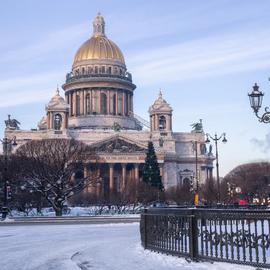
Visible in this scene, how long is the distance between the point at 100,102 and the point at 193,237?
353 feet

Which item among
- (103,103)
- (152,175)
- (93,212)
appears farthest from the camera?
(103,103)

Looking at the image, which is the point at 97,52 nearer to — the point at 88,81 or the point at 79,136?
the point at 88,81

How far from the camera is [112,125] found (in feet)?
376

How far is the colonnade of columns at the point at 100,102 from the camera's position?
4724 inches

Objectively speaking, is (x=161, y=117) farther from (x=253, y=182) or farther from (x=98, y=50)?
(x=253, y=182)

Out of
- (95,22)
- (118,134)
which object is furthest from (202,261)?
(95,22)

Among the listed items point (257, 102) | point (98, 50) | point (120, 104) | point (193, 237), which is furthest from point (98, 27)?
point (193, 237)

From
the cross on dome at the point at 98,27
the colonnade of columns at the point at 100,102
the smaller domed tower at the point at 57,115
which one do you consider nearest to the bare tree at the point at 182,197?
the smaller domed tower at the point at 57,115

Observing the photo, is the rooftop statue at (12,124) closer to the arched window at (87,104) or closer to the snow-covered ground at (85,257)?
the arched window at (87,104)

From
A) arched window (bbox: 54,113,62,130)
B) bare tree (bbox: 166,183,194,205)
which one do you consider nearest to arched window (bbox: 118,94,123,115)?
arched window (bbox: 54,113,62,130)

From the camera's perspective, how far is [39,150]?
64125 millimetres

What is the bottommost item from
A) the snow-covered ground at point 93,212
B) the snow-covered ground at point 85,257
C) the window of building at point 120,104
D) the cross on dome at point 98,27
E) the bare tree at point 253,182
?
the snow-covered ground at point 85,257

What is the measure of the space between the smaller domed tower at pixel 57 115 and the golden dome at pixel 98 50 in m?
19.7

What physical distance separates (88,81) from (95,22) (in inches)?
655
